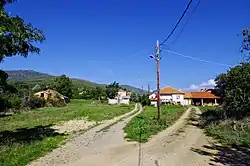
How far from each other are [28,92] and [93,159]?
204 feet

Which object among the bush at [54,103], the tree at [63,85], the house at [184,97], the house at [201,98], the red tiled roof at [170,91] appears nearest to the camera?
the bush at [54,103]

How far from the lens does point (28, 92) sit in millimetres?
72375

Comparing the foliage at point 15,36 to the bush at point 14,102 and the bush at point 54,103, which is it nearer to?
the bush at point 14,102

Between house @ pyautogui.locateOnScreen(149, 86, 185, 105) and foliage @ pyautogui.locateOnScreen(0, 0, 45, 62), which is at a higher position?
house @ pyautogui.locateOnScreen(149, 86, 185, 105)

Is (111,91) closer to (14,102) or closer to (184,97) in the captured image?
(184,97)

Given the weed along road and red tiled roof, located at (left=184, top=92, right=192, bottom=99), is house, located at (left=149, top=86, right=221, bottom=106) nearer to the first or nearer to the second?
red tiled roof, located at (left=184, top=92, right=192, bottom=99)

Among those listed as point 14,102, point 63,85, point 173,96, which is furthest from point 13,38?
point 63,85

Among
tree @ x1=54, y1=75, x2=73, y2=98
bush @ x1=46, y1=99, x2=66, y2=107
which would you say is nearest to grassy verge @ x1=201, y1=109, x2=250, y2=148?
bush @ x1=46, y1=99, x2=66, y2=107

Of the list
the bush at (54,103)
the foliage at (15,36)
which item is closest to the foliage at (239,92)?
the foliage at (15,36)

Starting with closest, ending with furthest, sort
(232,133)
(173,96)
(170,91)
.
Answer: (232,133) → (173,96) → (170,91)

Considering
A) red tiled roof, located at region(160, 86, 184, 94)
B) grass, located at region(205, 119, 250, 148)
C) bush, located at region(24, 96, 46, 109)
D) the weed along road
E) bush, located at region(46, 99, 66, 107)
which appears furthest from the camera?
red tiled roof, located at region(160, 86, 184, 94)

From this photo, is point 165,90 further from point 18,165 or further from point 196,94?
point 18,165

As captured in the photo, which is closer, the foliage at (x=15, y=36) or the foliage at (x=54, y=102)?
the foliage at (x=15, y=36)

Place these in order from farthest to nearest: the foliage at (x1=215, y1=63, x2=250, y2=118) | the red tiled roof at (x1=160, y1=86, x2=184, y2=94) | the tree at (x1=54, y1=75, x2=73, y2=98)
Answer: the tree at (x1=54, y1=75, x2=73, y2=98), the red tiled roof at (x1=160, y1=86, x2=184, y2=94), the foliage at (x1=215, y1=63, x2=250, y2=118)
